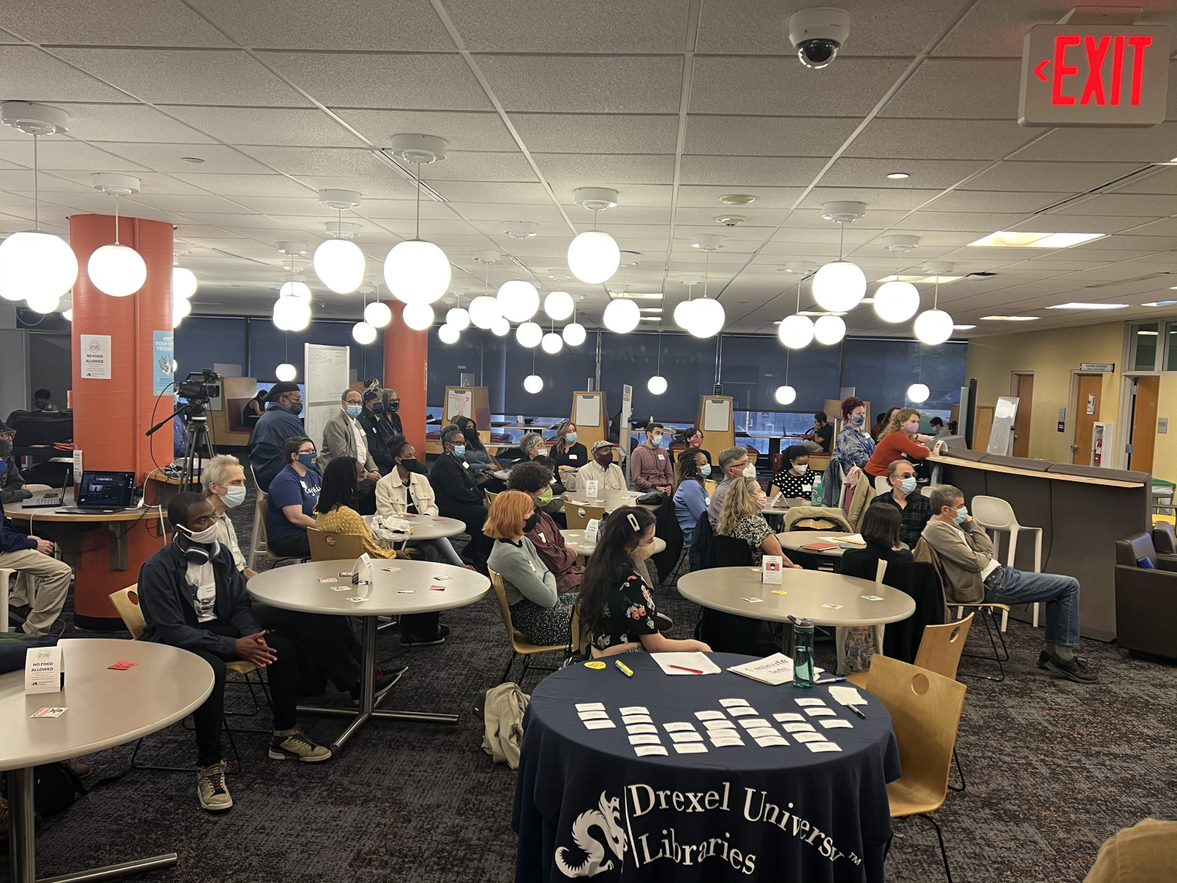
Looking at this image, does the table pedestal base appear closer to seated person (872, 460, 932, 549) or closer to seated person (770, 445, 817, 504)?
seated person (872, 460, 932, 549)

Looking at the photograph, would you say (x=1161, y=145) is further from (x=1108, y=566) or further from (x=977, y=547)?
(x=1108, y=566)

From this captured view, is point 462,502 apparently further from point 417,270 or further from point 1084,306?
point 1084,306

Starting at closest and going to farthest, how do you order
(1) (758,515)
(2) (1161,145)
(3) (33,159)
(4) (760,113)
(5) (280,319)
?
(4) (760,113)
(2) (1161,145)
(3) (33,159)
(1) (758,515)
(5) (280,319)

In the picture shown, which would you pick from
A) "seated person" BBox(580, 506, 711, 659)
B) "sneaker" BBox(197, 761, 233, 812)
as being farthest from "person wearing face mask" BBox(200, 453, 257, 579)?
"seated person" BBox(580, 506, 711, 659)

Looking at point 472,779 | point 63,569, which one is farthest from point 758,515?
point 63,569

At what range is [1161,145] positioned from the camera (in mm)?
3463

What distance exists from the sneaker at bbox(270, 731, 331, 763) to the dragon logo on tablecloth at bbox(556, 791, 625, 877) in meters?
1.92

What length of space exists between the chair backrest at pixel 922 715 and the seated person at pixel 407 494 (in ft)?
12.3

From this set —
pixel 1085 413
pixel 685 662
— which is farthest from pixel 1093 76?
pixel 1085 413

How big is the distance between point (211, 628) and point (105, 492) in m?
2.48

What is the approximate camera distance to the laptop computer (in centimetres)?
552

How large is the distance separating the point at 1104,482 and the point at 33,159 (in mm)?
7017

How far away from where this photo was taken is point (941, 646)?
325cm

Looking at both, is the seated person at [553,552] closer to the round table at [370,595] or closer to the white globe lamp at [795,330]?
the round table at [370,595]
